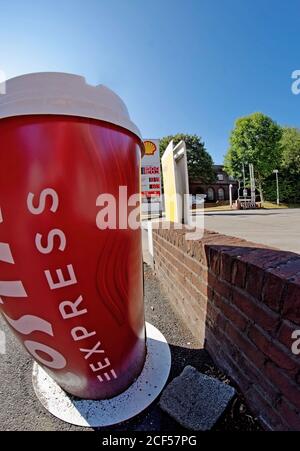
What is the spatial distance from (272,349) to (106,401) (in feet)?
3.71

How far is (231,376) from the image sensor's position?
1733mm

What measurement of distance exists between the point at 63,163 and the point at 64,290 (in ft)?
1.87

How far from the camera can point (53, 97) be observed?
1.00 meters

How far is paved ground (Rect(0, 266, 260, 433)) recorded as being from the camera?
1.53 meters

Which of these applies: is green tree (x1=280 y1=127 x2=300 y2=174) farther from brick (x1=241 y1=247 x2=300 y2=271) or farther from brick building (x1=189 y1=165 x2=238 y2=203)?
brick (x1=241 y1=247 x2=300 y2=271)

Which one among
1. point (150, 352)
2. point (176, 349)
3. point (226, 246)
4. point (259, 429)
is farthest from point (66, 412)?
point (226, 246)

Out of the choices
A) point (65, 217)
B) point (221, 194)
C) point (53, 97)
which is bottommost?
point (65, 217)

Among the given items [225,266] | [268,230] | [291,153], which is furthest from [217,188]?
[225,266]

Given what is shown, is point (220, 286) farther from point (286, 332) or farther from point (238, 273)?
point (286, 332)

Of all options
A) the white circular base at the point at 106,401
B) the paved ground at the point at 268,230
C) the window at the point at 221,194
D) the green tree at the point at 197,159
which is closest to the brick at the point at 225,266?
the white circular base at the point at 106,401

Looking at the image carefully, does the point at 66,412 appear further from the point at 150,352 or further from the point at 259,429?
the point at 259,429

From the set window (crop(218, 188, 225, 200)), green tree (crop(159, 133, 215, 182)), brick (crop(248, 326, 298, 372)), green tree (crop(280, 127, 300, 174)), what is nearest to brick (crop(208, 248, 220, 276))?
brick (crop(248, 326, 298, 372))

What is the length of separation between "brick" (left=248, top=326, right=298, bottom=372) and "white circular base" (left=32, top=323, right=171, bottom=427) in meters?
0.84

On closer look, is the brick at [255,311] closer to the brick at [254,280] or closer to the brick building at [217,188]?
the brick at [254,280]
